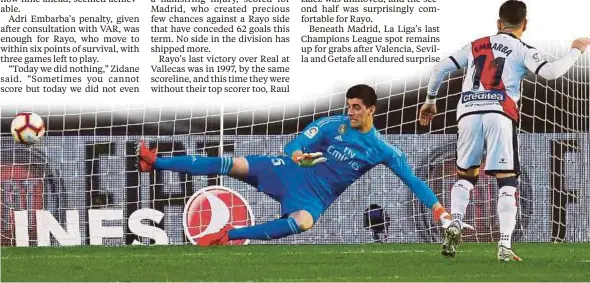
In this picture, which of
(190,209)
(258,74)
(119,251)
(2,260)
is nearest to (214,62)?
(258,74)

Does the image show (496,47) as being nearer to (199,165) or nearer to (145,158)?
(199,165)

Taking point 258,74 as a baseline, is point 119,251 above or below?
below

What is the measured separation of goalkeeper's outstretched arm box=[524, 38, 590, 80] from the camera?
814 centimetres

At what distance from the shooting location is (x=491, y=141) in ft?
27.8

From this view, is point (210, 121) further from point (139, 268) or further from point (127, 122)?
point (139, 268)

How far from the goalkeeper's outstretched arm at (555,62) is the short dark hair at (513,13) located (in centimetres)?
23

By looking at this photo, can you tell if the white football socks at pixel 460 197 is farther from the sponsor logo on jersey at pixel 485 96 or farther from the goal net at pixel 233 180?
the goal net at pixel 233 180

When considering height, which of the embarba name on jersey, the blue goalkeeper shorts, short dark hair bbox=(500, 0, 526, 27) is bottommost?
the blue goalkeeper shorts

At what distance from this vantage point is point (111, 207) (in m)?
11.4

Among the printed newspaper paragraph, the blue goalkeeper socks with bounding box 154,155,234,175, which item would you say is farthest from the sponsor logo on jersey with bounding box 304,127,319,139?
A: the printed newspaper paragraph

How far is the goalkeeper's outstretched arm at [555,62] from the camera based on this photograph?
8.14 meters

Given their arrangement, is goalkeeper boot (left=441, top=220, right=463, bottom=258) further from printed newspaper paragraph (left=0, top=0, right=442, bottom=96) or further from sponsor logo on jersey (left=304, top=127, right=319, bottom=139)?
printed newspaper paragraph (left=0, top=0, right=442, bottom=96)

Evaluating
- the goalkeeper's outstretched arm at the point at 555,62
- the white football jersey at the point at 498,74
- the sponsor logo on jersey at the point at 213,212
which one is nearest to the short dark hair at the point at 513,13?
the white football jersey at the point at 498,74

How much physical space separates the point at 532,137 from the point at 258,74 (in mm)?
2679
